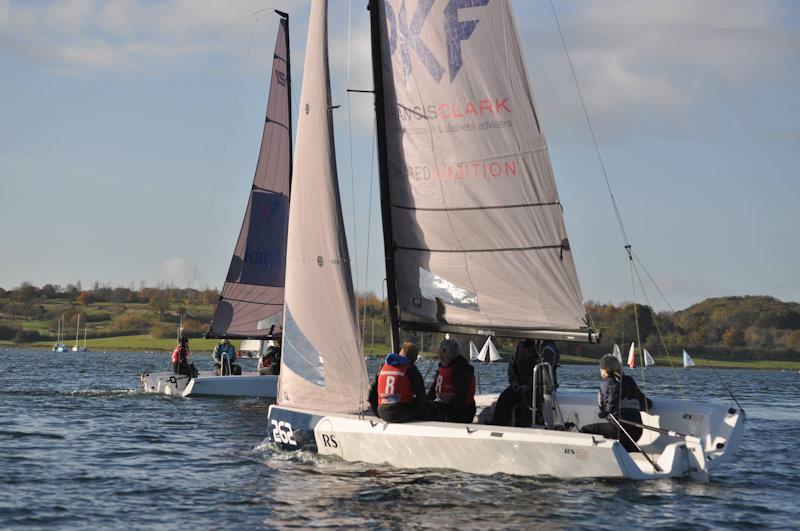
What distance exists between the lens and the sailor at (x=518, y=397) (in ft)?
51.5

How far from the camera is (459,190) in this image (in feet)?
53.8

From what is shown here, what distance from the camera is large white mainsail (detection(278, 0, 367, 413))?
642 inches

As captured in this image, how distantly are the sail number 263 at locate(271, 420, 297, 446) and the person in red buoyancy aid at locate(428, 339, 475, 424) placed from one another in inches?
91.2

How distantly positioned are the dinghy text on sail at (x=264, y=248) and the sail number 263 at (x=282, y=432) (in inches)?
639

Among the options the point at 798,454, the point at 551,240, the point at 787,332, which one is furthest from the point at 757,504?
the point at 787,332

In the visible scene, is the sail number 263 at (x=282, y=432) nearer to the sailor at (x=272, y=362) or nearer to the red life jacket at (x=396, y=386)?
the red life jacket at (x=396, y=386)

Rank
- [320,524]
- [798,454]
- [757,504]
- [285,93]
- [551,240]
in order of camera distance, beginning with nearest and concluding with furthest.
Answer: [320,524]
[757,504]
[551,240]
[798,454]
[285,93]

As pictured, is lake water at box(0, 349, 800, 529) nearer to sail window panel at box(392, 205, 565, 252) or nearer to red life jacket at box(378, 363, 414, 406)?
red life jacket at box(378, 363, 414, 406)

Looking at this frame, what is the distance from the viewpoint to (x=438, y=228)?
16.5 metres

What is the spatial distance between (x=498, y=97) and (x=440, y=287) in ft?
9.81

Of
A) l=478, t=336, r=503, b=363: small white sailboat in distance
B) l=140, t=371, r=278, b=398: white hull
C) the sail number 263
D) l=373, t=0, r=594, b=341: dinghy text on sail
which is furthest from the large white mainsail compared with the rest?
l=478, t=336, r=503, b=363: small white sailboat in distance

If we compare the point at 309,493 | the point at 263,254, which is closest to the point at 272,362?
the point at 263,254

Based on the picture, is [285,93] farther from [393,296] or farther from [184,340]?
[393,296]

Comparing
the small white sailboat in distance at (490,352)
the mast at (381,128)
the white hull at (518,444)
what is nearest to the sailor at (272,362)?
the small white sailboat in distance at (490,352)
